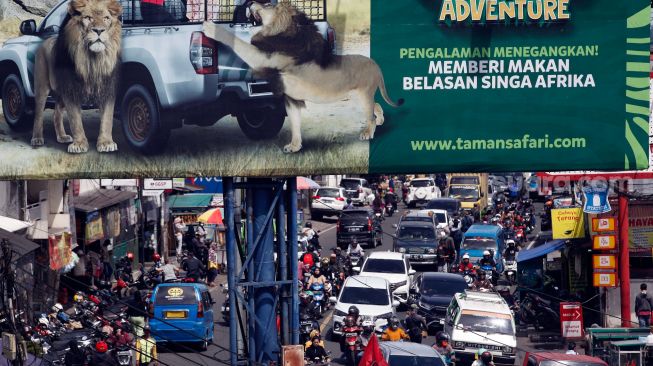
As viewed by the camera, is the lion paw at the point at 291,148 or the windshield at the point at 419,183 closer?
the lion paw at the point at 291,148

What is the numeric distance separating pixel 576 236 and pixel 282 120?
53.4ft

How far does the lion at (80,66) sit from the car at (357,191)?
145 feet

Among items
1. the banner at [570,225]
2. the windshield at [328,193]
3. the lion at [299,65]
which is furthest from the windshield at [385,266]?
the windshield at [328,193]

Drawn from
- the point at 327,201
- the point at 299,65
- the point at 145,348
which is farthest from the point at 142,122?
the point at 327,201

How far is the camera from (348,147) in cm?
2006

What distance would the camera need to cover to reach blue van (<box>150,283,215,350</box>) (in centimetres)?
2981

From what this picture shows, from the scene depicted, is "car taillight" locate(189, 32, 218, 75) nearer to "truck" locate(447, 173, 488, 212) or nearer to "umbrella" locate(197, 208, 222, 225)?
"umbrella" locate(197, 208, 222, 225)

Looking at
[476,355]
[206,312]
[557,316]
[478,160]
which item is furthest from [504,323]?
[478,160]

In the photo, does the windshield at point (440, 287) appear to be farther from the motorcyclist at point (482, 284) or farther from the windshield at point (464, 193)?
the windshield at point (464, 193)

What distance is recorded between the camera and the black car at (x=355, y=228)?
49094 millimetres

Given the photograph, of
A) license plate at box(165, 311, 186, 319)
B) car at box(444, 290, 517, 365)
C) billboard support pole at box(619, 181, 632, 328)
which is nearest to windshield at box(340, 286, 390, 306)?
car at box(444, 290, 517, 365)

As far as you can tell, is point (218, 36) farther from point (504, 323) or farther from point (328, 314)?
point (328, 314)

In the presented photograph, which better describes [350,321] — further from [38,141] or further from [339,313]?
[38,141]

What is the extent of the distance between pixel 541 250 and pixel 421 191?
1117 inches
